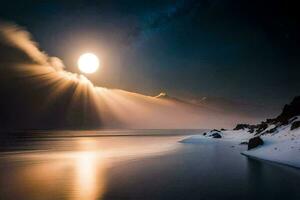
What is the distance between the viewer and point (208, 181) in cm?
3133

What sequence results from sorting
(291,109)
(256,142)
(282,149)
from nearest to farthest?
(282,149), (256,142), (291,109)

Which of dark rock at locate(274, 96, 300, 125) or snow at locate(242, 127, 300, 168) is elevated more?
dark rock at locate(274, 96, 300, 125)

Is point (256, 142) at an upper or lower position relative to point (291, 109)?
lower

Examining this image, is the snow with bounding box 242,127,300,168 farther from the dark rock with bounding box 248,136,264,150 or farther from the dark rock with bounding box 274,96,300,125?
the dark rock with bounding box 274,96,300,125

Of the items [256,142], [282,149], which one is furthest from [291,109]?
[282,149]

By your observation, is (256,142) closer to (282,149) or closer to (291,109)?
(282,149)

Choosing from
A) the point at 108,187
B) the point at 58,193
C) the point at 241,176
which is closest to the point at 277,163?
the point at 241,176

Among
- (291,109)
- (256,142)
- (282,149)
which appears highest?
(291,109)

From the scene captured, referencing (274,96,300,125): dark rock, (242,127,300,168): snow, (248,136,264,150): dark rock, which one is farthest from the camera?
(274,96,300,125): dark rock

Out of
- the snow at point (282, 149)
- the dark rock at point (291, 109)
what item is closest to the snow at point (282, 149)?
the snow at point (282, 149)

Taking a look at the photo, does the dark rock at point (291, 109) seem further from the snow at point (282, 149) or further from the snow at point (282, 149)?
the snow at point (282, 149)

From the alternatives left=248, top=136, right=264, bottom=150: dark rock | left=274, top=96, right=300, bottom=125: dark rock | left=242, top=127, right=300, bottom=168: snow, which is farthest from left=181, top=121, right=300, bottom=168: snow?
left=274, top=96, right=300, bottom=125: dark rock

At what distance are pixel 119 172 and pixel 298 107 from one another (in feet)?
172

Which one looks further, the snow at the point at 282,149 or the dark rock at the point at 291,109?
the dark rock at the point at 291,109
